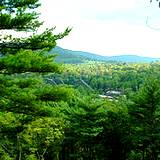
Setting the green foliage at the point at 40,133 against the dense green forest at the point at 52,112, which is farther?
the green foliage at the point at 40,133

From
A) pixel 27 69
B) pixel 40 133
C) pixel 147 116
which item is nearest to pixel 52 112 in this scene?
pixel 27 69

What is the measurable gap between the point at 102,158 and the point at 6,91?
32106mm

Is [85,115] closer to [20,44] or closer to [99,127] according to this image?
[99,127]

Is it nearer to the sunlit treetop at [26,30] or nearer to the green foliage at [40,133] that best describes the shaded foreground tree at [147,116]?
the green foliage at [40,133]

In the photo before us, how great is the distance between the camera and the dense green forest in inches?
668

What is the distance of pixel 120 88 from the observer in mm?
160750

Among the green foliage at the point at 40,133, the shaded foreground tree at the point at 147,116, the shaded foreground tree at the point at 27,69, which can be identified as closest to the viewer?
the shaded foreground tree at the point at 27,69

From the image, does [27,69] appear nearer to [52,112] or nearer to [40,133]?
[52,112]

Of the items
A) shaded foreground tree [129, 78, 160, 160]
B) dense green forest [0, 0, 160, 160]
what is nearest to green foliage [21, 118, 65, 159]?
dense green forest [0, 0, 160, 160]

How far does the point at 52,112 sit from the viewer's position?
58.1ft

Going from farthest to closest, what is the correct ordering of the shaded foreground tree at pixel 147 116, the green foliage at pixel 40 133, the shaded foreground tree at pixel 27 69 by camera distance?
the shaded foreground tree at pixel 147 116, the green foliage at pixel 40 133, the shaded foreground tree at pixel 27 69

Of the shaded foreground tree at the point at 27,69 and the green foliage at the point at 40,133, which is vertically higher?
the shaded foreground tree at the point at 27,69

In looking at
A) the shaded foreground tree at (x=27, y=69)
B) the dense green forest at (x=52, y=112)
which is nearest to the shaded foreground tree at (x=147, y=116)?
the dense green forest at (x=52, y=112)

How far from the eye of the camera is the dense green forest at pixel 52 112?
55.7 feet
